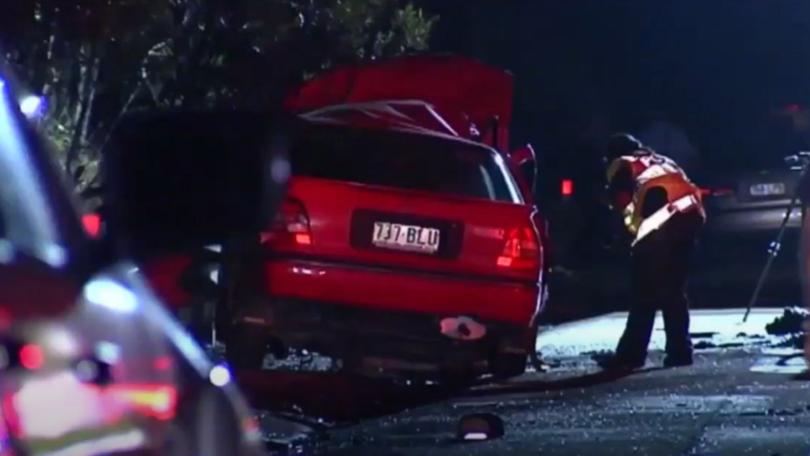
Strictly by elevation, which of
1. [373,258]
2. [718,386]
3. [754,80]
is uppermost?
[754,80]

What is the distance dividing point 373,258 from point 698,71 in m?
22.8

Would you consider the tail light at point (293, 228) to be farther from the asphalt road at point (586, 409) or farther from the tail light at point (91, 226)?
the tail light at point (91, 226)

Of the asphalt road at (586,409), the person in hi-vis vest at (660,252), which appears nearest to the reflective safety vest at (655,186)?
the person in hi-vis vest at (660,252)

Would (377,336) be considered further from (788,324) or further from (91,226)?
(91,226)

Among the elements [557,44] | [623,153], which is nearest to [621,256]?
[623,153]

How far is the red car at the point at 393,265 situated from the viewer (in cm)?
1036

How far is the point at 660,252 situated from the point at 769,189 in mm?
7538

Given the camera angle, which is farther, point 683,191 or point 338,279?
point 683,191

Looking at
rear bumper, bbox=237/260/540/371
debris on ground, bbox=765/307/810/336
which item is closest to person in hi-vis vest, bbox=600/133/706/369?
debris on ground, bbox=765/307/810/336

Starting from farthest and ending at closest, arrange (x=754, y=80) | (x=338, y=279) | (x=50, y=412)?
(x=754, y=80) < (x=338, y=279) < (x=50, y=412)

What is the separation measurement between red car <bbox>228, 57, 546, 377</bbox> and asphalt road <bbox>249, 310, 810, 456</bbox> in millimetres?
293

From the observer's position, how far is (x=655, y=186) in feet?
41.5

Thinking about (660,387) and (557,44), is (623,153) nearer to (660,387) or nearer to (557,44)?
(660,387)

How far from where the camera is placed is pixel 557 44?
34.8 m
